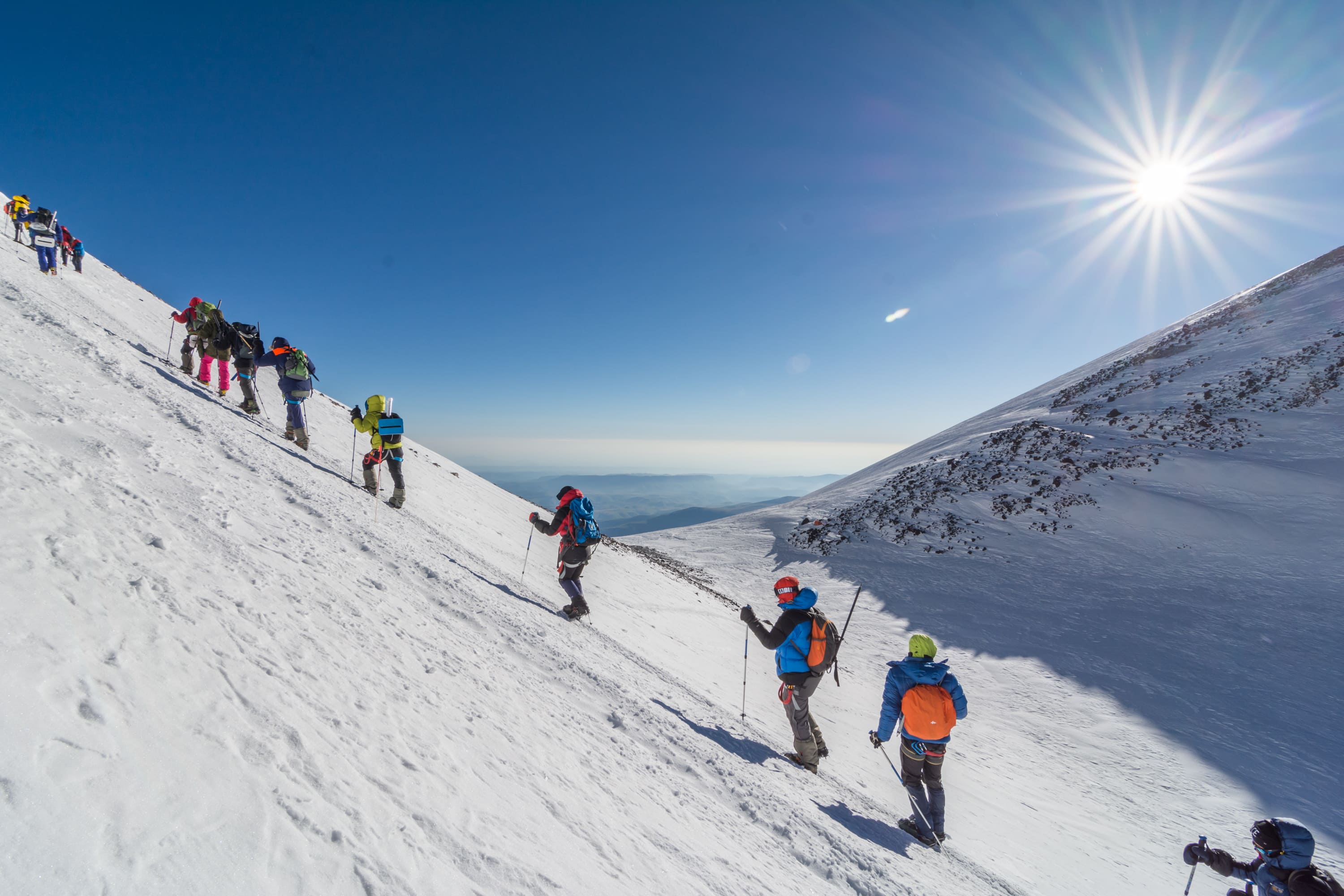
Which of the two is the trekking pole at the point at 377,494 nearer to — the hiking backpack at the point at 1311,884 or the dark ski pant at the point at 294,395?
the dark ski pant at the point at 294,395

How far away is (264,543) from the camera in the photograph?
16.9 feet

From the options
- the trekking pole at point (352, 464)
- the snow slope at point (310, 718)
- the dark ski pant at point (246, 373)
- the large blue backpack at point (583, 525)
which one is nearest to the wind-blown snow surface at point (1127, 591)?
the snow slope at point (310, 718)

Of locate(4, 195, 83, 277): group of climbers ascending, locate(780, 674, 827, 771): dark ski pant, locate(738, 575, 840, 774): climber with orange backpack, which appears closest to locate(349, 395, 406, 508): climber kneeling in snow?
locate(738, 575, 840, 774): climber with orange backpack

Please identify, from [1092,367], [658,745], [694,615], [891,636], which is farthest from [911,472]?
[658,745]

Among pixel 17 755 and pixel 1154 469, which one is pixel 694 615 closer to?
pixel 17 755

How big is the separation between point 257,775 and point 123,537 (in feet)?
9.04

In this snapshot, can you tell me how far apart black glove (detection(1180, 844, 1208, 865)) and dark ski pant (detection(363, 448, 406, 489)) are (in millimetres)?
12889

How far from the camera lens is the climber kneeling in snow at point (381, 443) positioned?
10.4 meters

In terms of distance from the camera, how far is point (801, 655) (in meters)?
6.44

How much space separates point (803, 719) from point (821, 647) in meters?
0.99

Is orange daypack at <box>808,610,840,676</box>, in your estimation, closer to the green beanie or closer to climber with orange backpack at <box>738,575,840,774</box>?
climber with orange backpack at <box>738,575,840,774</box>

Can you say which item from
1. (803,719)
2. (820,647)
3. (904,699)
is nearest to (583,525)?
(820,647)

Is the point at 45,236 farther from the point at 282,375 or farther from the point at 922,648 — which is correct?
the point at 922,648

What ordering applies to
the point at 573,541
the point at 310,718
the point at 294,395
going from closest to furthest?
the point at 310,718 → the point at 573,541 → the point at 294,395
